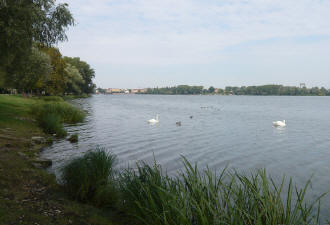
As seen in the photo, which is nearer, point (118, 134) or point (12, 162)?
point (12, 162)

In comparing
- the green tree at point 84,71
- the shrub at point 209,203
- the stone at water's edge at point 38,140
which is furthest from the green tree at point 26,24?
the green tree at point 84,71

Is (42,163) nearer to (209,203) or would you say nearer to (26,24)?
(26,24)

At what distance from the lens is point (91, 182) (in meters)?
7.78

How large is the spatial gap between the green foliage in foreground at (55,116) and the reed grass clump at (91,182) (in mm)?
12112

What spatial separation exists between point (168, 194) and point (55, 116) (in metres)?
18.4

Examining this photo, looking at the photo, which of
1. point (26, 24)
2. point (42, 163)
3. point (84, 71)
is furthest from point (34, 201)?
point (84, 71)

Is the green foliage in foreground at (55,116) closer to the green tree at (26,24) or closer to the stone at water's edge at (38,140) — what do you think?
the stone at water's edge at (38,140)

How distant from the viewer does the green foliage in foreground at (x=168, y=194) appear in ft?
17.0

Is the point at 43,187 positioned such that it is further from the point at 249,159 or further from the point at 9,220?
the point at 249,159

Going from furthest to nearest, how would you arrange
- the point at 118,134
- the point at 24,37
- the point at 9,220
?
the point at 118,134 → the point at 24,37 → the point at 9,220

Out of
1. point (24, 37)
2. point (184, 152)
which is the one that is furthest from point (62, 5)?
point (184, 152)

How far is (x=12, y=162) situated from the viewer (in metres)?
10.1

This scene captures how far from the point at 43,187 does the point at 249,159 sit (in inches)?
445

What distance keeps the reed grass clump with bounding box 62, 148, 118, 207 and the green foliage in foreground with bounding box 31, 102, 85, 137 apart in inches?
477
